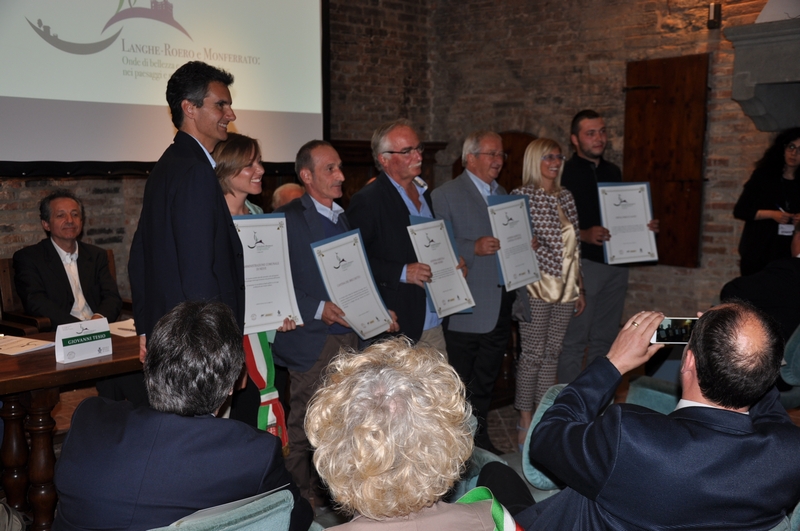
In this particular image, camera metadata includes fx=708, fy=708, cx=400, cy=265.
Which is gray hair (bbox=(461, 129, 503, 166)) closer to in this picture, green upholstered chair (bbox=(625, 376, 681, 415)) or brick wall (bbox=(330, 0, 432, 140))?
green upholstered chair (bbox=(625, 376, 681, 415))

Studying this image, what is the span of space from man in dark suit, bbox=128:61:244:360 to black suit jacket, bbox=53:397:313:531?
102cm

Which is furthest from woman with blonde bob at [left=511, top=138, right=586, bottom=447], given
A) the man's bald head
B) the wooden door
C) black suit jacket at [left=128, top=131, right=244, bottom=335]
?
the wooden door

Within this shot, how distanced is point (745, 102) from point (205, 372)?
18.8 feet

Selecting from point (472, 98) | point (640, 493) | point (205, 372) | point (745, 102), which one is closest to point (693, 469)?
point (640, 493)

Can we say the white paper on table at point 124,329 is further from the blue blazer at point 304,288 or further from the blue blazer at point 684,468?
the blue blazer at point 684,468

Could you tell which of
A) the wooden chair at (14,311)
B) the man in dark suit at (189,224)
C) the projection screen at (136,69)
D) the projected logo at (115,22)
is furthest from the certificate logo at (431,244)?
the projected logo at (115,22)

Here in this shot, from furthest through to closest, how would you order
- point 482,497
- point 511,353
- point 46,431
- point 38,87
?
point 511,353 < point 38,87 < point 46,431 < point 482,497

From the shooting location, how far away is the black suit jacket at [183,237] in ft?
8.21

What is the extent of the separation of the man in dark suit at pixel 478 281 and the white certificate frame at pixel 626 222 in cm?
100

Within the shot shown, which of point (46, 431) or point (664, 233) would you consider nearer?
point (46, 431)

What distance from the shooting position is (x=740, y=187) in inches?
248

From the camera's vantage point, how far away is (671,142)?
6625 millimetres

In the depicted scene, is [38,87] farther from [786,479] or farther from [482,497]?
[786,479]

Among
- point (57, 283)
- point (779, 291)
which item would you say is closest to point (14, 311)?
point (57, 283)
